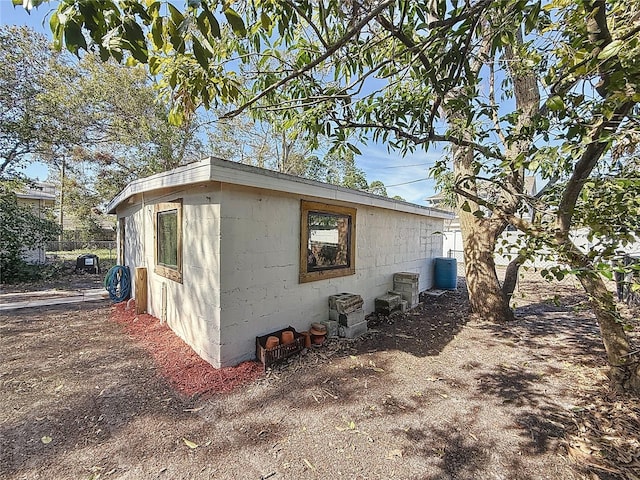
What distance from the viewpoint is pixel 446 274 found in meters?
8.59

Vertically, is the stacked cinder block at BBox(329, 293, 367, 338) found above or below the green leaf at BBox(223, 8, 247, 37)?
below

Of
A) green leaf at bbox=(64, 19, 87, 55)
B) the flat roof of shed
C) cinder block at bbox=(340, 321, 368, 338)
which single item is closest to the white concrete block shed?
the flat roof of shed

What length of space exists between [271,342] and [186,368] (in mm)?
1002

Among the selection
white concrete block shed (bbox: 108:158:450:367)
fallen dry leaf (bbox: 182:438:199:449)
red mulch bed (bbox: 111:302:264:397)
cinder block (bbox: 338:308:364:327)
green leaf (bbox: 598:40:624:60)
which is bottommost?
fallen dry leaf (bbox: 182:438:199:449)

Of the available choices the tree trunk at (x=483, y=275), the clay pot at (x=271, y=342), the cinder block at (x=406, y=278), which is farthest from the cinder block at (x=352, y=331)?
the tree trunk at (x=483, y=275)

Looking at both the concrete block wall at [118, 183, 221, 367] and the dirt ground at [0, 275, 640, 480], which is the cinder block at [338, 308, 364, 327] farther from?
the concrete block wall at [118, 183, 221, 367]

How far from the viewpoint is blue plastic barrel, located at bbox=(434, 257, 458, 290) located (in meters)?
8.58

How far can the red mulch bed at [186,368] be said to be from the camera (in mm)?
3020

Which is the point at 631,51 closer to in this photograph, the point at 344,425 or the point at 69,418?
the point at 344,425

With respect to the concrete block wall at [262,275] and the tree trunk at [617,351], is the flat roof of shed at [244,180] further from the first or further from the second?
the tree trunk at [617,351]

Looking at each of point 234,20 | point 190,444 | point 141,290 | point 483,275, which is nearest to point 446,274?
point 483,275

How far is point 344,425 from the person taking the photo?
248 cm

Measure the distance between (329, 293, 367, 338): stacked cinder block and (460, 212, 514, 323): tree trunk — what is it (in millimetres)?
2557

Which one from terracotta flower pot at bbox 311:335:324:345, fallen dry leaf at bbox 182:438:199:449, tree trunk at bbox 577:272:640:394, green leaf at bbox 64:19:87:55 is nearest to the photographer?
green leaf at bbox 64:19:87:55
